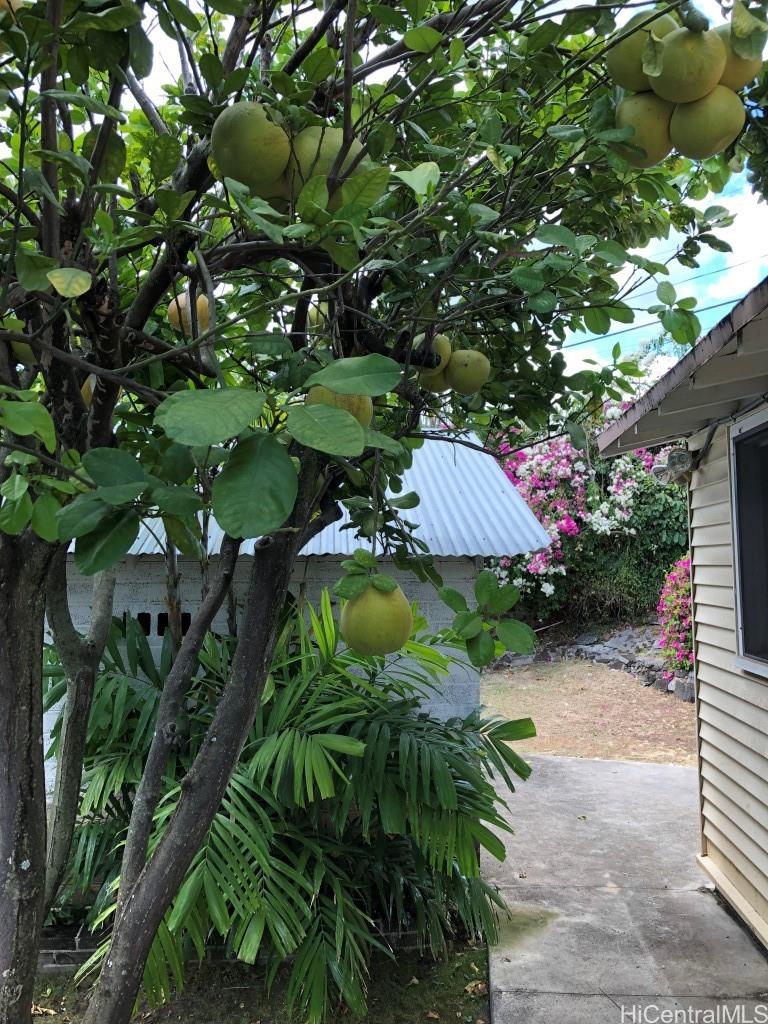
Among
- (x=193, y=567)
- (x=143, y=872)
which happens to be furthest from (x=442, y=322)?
(x=193, y=567)

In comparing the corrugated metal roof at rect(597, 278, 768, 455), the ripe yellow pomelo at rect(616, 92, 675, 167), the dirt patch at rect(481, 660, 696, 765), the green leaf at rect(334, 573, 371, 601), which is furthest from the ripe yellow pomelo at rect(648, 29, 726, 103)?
the dirt patch at rect(481, 660, 696, 765)

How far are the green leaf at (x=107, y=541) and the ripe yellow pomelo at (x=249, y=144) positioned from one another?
559 mm

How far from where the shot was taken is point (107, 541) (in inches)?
37.1

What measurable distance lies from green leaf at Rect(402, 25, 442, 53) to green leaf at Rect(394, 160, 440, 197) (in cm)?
28

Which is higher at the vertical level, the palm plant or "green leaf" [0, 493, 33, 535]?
"green leaf" [0, 493, 33, 535]

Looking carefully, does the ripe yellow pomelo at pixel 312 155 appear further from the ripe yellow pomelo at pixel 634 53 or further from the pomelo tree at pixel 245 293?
the ripe yellow pomelo at pixel 634 53

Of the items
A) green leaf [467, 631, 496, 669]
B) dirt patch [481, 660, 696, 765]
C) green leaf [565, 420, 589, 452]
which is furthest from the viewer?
dirt patch [481, 660, 696, 765]

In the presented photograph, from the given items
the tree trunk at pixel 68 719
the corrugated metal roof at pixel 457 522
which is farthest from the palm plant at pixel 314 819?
the tree trunk at pixel 68 719

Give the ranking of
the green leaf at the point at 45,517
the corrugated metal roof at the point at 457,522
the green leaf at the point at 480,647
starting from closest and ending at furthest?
the green leaf at the point at 45,517 < the green leaf at the point at 480,647 < the corrugated metal roof at the point at 457,522

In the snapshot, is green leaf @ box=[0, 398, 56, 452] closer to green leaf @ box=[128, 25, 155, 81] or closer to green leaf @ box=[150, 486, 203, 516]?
green leaf @ box=[150, 486, 203, 516]

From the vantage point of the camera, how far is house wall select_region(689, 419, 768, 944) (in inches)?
143

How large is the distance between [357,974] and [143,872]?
2.22m

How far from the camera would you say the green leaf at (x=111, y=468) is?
0.93 metres

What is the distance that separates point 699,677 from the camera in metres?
4.61
